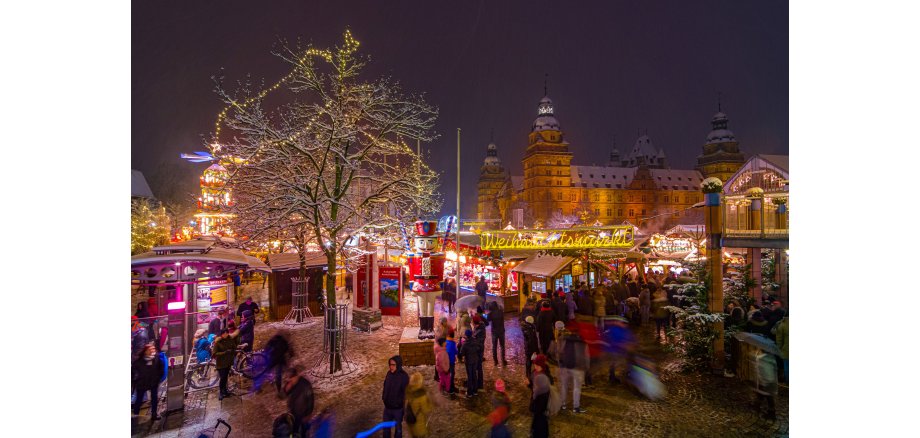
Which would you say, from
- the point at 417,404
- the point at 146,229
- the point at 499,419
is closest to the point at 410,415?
the point at 417,404

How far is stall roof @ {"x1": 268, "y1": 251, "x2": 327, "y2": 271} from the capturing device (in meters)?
15.9

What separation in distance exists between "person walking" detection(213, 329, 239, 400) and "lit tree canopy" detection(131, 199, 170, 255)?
24288 millimetres

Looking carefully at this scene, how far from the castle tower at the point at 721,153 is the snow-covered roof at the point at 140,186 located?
94991 millimetres

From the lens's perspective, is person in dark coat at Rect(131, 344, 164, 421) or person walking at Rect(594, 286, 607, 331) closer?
person in dark coat at Rect(131, 344, 164, 421)

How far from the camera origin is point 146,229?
32.0m

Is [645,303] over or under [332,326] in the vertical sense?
under

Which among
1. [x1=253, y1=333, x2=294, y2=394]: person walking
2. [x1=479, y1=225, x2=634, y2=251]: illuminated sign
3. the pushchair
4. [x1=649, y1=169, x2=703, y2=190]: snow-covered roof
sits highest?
[x1=649, y1=169, x2=703, y2=190]: snow-covered roof

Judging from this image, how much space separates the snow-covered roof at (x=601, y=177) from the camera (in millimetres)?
90500

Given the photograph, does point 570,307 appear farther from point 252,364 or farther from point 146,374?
point 146,374

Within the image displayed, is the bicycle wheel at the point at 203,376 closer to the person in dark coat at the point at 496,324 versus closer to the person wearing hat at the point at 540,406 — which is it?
the person in dark coat at the point at 496,324

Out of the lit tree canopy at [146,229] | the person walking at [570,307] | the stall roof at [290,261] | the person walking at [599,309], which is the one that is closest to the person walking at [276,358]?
the stall roof at [290,261]

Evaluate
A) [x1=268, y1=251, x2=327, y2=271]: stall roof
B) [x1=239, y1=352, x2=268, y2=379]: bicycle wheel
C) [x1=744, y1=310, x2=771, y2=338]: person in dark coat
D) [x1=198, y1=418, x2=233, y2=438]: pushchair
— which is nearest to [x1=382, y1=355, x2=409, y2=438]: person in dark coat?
[x1=198, y1=418, x2=233, y2=438]: pushchair

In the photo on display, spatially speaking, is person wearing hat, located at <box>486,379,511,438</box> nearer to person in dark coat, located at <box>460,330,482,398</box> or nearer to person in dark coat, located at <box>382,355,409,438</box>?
person in dark coat, located at <box>382,355,409,438</box>

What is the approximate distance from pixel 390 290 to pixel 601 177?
3291 inches
